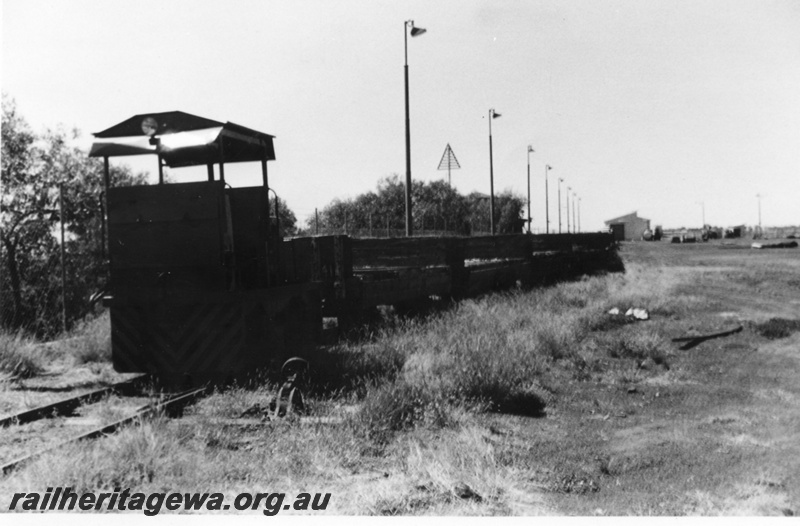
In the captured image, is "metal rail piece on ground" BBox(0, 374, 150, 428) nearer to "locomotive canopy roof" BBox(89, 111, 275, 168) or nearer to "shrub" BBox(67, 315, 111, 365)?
"shrub" BBox(67, 315, 111, 365)

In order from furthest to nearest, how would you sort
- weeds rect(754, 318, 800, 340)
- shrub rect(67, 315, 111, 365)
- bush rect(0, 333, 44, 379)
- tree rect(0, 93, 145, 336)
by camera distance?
tree rect(0, 93, 145, 336) → weeds rect(754, 318, 800, 340) → shrub rect(67, 315, 111, 365) → bush rect(0, 333, 44, 379)

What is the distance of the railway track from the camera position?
4381 mm

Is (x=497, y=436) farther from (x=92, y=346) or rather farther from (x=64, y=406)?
(x=92, y=346)

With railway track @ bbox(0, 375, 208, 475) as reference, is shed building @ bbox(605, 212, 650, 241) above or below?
above

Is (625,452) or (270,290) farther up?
(270,290)

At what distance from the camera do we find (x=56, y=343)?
881 cm

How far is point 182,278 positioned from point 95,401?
1.63 m

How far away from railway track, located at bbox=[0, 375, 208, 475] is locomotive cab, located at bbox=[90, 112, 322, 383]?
0.53m

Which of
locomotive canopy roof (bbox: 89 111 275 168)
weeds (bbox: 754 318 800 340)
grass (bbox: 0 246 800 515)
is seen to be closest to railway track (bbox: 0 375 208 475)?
grass (bbox: 0 246 800 515)

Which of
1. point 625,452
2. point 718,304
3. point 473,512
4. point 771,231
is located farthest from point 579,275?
point 771,231

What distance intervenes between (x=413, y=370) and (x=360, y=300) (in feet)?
9.15

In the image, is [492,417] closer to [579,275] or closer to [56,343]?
[56,343]

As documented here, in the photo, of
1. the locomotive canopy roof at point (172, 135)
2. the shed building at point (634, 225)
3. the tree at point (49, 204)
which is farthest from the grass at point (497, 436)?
the shed building at point (634, 225)

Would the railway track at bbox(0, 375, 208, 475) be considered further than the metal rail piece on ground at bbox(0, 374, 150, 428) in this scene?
No
